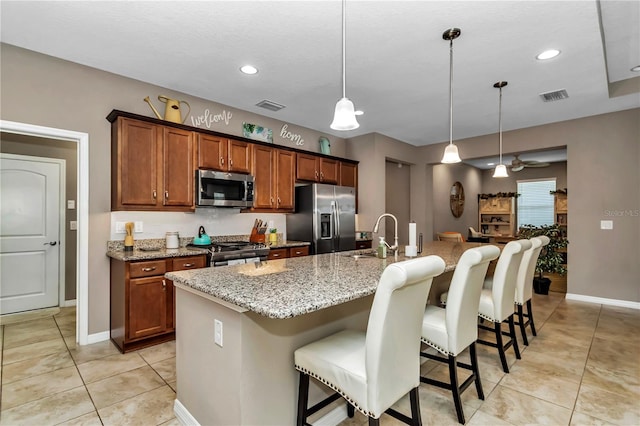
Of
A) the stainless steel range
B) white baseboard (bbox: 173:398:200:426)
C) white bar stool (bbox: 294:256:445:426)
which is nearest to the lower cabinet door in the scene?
the stainless steel range

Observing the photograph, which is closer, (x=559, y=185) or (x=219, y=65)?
(x=219, y=65)

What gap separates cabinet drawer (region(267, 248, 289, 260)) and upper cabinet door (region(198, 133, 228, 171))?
1.17 metres

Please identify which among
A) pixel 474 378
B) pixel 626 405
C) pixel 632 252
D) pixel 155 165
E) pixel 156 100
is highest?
pixel 156 100

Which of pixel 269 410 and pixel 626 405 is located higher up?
pixel 269 410

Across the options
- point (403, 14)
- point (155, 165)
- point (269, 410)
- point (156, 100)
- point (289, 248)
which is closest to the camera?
point (269, 410)

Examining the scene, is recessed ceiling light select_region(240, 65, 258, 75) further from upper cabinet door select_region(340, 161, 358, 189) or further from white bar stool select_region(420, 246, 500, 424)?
white bar stool select_region(420, 246, 500, 424)

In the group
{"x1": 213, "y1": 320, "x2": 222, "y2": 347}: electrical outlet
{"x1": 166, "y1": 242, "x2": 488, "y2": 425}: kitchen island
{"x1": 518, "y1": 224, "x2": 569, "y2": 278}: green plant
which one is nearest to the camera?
{"x1": 166, "y1": 242, "x2": 488, "y2": 425}: kitchen island

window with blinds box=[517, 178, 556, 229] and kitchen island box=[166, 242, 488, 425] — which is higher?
window with blinds box=[517, 178, 556, 229]

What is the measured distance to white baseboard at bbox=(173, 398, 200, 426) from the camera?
181 cm

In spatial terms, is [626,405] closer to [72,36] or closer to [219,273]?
[219,273]

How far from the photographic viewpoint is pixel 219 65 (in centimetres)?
311

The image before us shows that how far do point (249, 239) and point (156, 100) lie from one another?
2.00 meters

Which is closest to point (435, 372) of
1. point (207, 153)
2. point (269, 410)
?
point (269, 410)

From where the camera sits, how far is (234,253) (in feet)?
11.3
